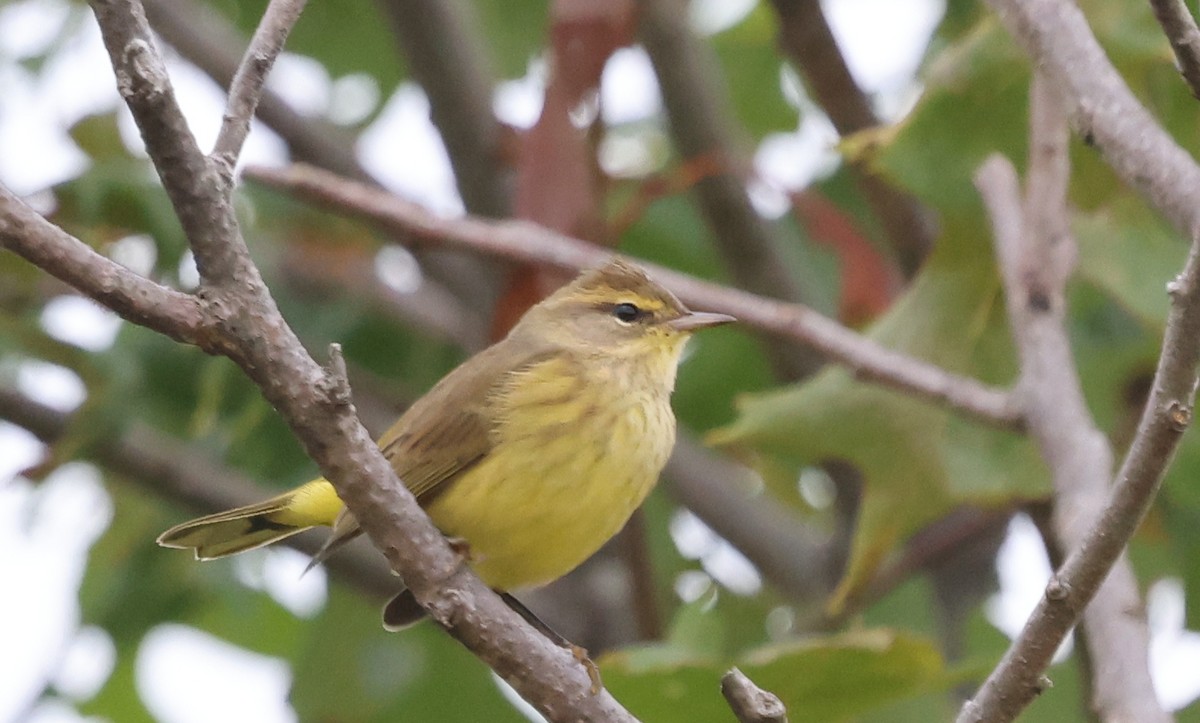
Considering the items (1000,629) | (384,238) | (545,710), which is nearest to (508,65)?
(384,238)

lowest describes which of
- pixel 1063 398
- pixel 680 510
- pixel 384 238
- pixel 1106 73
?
pixel 680 510

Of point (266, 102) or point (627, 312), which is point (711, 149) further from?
point (266, 102)

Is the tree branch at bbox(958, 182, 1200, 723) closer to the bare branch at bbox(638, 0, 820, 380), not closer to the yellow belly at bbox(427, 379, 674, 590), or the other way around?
the yellow belly at bbox(427, 379, 674, 590)

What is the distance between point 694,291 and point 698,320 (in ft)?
0.34

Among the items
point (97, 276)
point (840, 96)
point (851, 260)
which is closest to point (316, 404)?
point (97, 276)

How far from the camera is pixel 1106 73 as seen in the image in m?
3.08

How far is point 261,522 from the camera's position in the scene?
3986 mm

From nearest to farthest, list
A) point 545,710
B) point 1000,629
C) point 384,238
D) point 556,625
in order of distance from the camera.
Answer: point 545,710 < point 1000,629 < point 556,625 < point 384,238

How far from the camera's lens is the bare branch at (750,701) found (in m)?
2.56

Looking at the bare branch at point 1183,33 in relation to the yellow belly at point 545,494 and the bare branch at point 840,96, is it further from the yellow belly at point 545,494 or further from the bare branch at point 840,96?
the bare branch at point 840,96

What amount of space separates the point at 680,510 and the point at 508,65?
1.74 m

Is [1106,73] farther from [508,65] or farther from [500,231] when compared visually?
[508,65]

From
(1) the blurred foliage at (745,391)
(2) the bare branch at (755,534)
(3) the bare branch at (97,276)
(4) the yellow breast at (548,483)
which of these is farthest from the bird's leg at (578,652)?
(2) the bare branch at (755,534)

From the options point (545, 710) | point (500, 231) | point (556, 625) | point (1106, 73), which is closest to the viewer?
point (545, 710)
